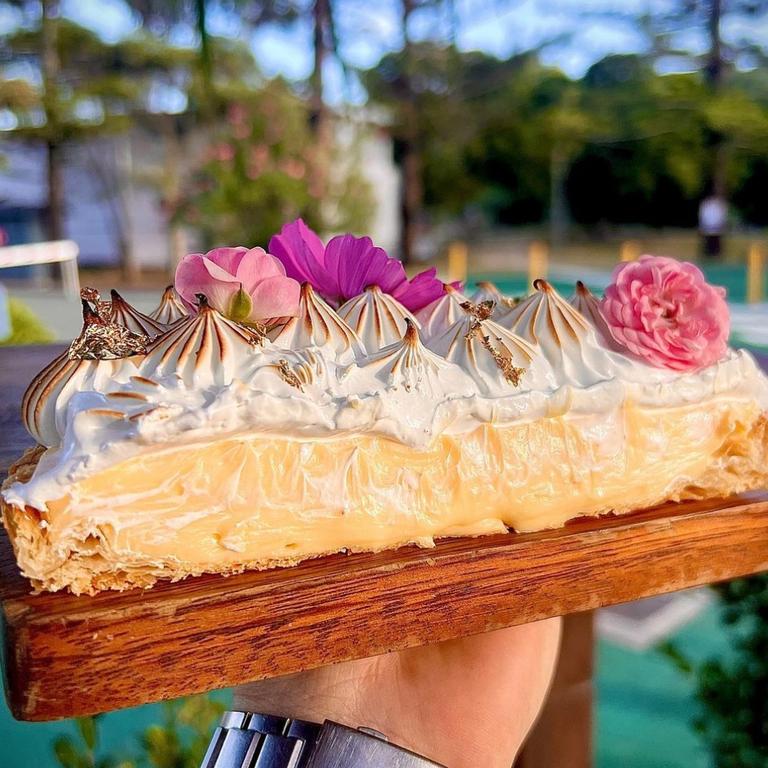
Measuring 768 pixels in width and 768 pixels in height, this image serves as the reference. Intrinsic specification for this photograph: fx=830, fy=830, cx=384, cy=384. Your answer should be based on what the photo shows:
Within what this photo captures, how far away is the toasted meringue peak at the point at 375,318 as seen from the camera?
0.90 metres

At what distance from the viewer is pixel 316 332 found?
0.85 m

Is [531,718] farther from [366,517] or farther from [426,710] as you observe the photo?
[366,517]

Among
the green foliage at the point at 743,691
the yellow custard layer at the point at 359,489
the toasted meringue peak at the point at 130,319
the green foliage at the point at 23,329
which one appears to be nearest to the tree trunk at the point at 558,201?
the green foliage at the point at 23,329

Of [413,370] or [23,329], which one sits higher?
[413,370]

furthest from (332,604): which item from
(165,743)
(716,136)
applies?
(716,136)

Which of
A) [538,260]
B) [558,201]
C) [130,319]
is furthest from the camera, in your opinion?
[558,201]

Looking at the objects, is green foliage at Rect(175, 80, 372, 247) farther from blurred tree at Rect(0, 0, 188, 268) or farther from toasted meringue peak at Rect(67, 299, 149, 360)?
toasted meringue peak at Rect(67, 299, 149, 360)

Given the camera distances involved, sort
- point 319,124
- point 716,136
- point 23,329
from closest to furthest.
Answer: point 23,329 < point 319,124 < point 716,136

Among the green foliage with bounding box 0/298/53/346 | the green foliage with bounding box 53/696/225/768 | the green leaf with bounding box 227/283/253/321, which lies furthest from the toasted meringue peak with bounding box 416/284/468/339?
the green foliage with bounding box 0/298/53/346

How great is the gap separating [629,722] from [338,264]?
8.14 ft

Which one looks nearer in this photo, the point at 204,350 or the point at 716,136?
the point at 204,350

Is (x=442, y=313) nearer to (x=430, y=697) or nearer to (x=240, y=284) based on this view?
(x=240, y=284)

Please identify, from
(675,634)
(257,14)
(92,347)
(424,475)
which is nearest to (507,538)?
(424,475)

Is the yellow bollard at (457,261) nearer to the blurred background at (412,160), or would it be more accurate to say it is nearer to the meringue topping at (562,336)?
the blurred background at (412,160)
